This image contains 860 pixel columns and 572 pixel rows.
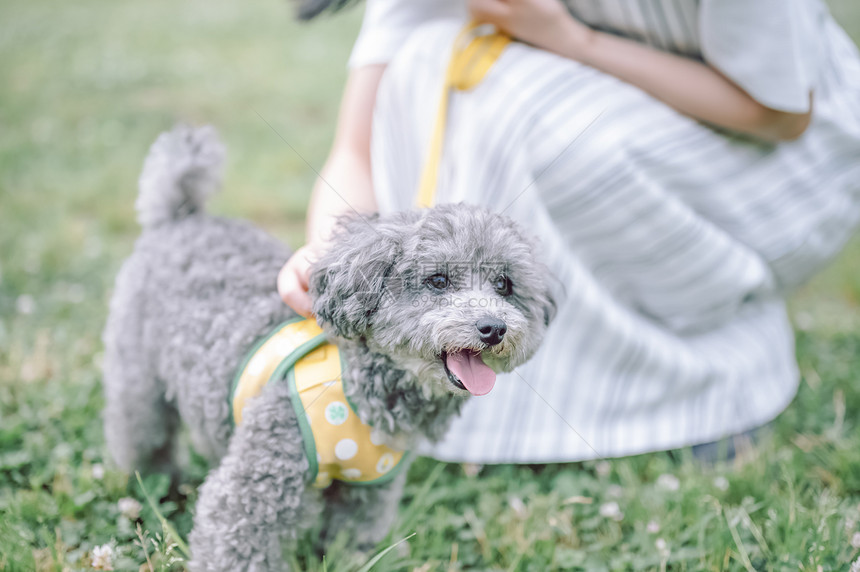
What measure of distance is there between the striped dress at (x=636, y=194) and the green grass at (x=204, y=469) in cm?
20

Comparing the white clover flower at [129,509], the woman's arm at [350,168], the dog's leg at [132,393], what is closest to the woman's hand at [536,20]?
the woman's arm at [350,168]

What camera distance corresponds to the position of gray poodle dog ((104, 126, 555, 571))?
1.45 metres

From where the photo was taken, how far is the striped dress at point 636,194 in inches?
85.5

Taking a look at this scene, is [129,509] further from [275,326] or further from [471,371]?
[471,371]

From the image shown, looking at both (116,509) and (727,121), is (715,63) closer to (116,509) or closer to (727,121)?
(727,121)

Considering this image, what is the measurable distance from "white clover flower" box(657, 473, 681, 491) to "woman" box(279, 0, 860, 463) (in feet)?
0.56

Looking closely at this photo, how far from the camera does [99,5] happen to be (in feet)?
27.8

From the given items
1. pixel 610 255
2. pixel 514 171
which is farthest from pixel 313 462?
pixel 610 255

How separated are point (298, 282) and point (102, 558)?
83 cm

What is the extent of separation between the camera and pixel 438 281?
147cm

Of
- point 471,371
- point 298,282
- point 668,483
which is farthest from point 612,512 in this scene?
point 298,282

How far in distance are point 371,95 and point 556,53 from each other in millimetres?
681

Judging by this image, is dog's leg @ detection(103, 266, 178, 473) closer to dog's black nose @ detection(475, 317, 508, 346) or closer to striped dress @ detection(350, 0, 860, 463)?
striped dress @ detection(350, 0, 860, 463)

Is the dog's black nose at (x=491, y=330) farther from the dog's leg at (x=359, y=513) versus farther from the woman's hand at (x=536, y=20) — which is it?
the woman's hand at (x=536, y=20)
